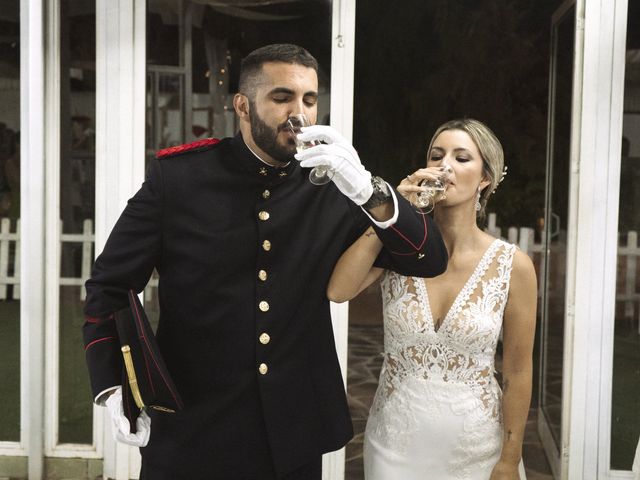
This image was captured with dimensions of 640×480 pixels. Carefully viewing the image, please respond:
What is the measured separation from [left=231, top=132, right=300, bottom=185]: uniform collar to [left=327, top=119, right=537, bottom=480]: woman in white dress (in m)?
0.42

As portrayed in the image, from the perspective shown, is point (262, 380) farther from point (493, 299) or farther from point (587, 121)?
point (587, 121)

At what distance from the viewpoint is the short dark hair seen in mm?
1625

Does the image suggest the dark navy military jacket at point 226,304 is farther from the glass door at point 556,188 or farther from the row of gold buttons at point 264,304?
the glass door at point 556,188

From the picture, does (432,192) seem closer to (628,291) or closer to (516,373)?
(516,373)

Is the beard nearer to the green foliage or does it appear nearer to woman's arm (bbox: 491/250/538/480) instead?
woman's arm (bbox: 491/250/538/480)

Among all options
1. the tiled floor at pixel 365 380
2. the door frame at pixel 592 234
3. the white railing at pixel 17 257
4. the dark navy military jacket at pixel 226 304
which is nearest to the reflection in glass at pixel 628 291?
the door frame at pixel 592 234

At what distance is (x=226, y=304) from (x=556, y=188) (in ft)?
7.85

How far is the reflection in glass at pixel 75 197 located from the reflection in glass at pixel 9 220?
20cm

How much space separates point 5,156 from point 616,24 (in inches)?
101

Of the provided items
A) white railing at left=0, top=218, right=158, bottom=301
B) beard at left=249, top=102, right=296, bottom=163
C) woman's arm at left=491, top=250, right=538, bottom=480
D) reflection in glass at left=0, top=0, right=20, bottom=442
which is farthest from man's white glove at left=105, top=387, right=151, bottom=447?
reflection in glass at left=0, top=0, right=20, bottom=442

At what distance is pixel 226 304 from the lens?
5.48ft

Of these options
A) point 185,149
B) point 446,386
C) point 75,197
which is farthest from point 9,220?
point 446,386

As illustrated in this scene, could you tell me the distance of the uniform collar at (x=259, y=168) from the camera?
67.9 inches

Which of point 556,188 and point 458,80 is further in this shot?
point 458,80
